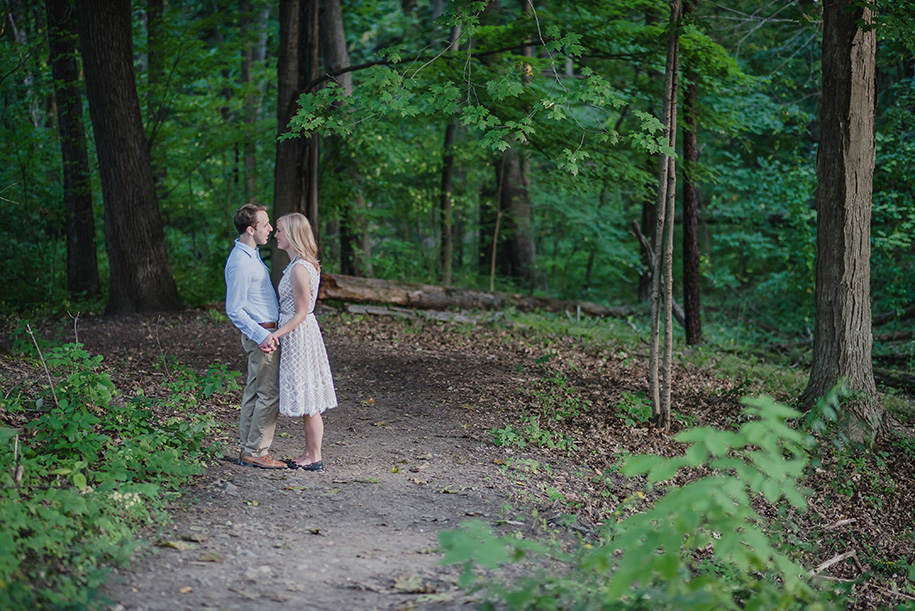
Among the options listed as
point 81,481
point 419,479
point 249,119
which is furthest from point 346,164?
point 81,481

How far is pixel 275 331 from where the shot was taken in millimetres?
4906

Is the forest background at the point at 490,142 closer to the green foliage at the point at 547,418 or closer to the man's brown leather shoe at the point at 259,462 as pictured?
the green foliage at the point at 547,418

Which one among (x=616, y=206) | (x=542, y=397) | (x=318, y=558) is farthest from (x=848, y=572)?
(x=616, y=206)

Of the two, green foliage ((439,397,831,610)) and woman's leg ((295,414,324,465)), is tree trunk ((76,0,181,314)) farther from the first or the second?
green foliage ((439,397,831,610))

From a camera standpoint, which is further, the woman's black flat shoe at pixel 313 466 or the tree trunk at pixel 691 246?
the tree trunk at pixel 691 246

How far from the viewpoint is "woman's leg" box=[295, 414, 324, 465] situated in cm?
517

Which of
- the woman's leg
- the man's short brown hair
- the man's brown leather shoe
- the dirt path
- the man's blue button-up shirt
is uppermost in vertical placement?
the man's short brown hair

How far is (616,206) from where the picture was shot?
20.2 m

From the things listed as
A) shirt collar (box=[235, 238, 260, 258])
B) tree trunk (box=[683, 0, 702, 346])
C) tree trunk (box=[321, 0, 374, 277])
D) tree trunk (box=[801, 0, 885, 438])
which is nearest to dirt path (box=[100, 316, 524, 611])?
shirt collar (box=[235, 238, 260, 258])

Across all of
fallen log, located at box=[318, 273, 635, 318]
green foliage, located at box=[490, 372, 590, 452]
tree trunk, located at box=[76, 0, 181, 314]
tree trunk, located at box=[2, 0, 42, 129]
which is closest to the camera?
green foliage, located at box=[490, 372, 590, 452]

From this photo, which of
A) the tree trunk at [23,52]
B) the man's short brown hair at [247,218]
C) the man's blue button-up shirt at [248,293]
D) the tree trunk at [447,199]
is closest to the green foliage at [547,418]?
the man's blue button-up shirt at [248,293]

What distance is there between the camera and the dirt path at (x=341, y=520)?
322 cm

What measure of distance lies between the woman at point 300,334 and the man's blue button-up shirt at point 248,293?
11 centimetres

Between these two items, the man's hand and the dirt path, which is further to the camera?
the man's hand
